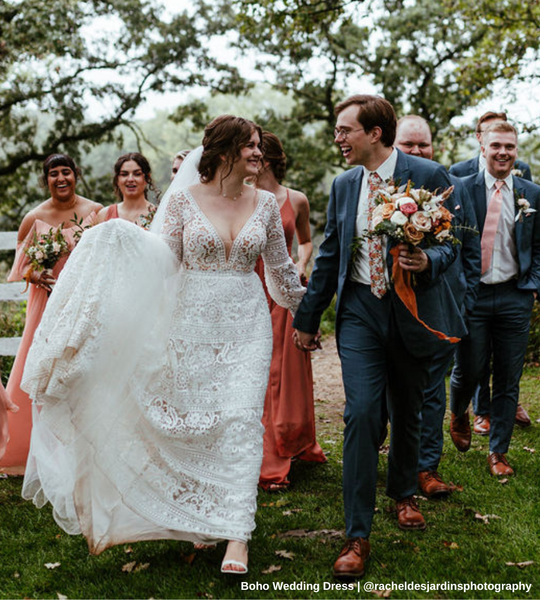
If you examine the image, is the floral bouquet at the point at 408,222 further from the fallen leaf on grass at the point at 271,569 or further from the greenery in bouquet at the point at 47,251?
the greenery in bouquet at the point at 47,251

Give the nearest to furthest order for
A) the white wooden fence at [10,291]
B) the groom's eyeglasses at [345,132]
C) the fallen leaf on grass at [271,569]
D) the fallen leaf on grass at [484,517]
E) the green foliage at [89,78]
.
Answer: the fallen leaf on grass at [271,569] → the groom's eyeglasses at [345,132] → the fallen leaf on grass at [484,517] → the white wooden fence at [10,291] → the green foliage at [89,78]

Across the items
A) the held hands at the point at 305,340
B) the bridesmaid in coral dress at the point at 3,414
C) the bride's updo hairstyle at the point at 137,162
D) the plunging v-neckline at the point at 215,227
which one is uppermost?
the bride's updo hairstyle at the point at 137,162

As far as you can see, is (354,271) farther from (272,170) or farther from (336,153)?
(336,153)

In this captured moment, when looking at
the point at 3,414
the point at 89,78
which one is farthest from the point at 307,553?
the point at 89,78

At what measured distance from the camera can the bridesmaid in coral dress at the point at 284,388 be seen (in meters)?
5.91

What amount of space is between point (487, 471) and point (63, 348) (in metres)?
3.83

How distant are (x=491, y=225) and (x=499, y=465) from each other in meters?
2.02

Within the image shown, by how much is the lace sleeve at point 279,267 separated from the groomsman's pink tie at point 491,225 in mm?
1877

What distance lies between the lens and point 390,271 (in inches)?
164

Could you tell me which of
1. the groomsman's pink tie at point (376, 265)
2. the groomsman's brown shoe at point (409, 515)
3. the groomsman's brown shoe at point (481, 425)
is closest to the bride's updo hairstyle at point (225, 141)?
the groomsman's pink tie at point (376, 265)

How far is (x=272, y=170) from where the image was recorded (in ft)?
20.4

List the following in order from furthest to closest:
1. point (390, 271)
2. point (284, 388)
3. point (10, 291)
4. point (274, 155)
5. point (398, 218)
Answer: point (10, 291) < point (274, 155) < point (284, 388) < point (390, 271) < point (398, 218)

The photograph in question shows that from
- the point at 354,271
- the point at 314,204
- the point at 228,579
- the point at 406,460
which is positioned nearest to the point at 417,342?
the point at 354,271

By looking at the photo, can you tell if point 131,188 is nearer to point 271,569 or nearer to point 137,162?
point 137,162
